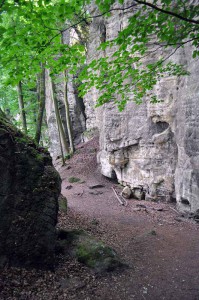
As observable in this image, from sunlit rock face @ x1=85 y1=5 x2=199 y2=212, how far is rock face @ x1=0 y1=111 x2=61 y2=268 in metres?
7.16

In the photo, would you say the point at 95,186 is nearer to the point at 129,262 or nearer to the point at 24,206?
the point at 129,262

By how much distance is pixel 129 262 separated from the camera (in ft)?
21.6

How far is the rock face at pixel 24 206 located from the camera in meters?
5.14

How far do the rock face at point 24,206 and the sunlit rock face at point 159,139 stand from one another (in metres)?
7.16

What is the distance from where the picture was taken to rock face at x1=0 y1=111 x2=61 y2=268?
5145 mm

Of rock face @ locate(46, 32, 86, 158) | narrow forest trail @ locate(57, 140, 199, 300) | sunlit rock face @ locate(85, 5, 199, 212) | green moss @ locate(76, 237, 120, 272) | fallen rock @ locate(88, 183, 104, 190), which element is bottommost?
narrow forest trail @ locate(57, 140, 199, 300)

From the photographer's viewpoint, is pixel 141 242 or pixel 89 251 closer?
pixel 89 251

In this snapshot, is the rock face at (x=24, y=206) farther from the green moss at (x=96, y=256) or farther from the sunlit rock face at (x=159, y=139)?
the sunlit rock face at (x=159, y=139)

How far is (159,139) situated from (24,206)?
9.53m

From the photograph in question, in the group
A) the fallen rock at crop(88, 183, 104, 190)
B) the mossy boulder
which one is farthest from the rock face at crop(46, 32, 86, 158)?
the mossy boulder

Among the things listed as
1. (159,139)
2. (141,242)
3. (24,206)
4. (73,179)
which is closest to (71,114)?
(73,179)

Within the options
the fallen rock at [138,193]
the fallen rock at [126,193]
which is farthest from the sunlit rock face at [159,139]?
the fallen rock at [126,193]

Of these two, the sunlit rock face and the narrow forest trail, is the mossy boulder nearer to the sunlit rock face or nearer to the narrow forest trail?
the narrow forest trail

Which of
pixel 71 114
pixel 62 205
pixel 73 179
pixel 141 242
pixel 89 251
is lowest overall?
pixel 141 242
